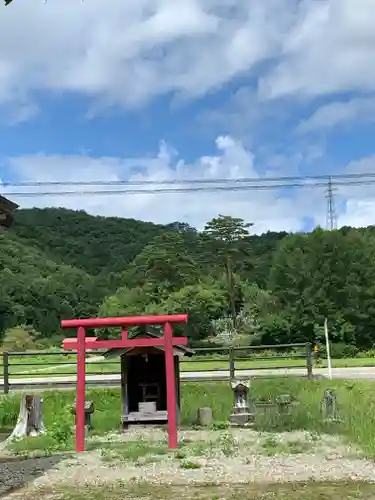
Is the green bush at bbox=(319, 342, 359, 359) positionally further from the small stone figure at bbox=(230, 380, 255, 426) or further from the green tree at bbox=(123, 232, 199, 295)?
the small stone figure at bbox=(230, 380, 255, 426)

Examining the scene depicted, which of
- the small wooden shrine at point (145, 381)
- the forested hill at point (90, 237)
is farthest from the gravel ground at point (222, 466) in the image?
the forested hill at point (90, 237)

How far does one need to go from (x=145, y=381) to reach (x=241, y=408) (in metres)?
1.98

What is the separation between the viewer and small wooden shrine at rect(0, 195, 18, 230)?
792cm

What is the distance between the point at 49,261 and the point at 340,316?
4862 cm

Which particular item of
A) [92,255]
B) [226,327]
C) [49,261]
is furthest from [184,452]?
[92,255]

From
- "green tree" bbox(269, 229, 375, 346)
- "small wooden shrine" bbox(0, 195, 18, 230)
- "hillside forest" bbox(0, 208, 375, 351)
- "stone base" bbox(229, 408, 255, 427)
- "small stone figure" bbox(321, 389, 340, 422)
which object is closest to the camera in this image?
"small wooden shrine" bbox(0, 195, 18, 230)

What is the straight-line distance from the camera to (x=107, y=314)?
47.3 meters

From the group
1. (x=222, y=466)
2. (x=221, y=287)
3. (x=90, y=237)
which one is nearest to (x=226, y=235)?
(x=221, y=287)

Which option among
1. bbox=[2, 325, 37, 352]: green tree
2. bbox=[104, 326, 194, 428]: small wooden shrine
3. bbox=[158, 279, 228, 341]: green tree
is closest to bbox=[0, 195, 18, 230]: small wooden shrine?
bbox=[104, 326, 194, 428]: small wooden shrine

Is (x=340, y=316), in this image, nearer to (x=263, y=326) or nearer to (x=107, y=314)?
(x=263, y=326)

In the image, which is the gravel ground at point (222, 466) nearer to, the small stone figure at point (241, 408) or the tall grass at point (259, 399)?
the tall grass at point (259, 399)

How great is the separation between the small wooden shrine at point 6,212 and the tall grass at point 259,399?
13.8 ft

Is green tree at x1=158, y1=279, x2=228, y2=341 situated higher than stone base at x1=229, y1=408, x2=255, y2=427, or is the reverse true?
green tree at x1=158, y1=279, x2=228, y2=341

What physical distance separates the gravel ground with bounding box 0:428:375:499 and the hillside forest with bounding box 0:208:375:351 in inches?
585
